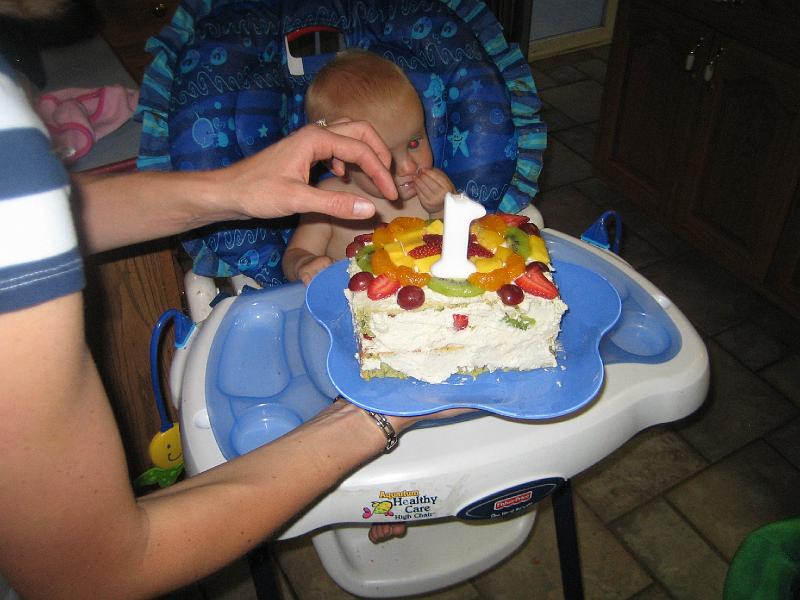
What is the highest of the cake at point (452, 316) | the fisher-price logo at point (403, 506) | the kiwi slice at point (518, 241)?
the kiwi slice at point (518, 241)

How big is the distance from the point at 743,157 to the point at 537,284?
145 centimetres

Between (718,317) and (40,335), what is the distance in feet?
6.66

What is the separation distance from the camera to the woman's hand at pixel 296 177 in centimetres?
79

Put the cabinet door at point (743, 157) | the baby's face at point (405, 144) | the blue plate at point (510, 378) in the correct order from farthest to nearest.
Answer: the cabinet door at point (743, 157) → the baby's face at point (405, 144) → the blue plate at point (510, 378)

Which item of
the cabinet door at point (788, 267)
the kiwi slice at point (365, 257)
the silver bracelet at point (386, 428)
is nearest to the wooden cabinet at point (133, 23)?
the kiwi slice at point (365, 257)

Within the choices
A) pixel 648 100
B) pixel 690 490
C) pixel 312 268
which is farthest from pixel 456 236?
pixel 648 100

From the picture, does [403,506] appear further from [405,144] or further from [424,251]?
[405,144]

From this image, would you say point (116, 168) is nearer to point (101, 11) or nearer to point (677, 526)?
point (101, 11)

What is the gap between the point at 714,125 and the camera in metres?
2.02

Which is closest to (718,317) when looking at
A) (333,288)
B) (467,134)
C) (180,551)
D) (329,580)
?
(467,134)

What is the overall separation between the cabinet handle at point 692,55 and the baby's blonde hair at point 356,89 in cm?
120

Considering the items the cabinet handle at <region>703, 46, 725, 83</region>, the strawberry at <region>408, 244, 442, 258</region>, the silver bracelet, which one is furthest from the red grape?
the cabinet handle at <region>703, 46, 725, 83</region>

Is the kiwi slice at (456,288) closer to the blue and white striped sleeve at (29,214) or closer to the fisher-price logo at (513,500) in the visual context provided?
the fisher-price logo at (513,500)

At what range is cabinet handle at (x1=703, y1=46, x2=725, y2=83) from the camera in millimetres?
1915
